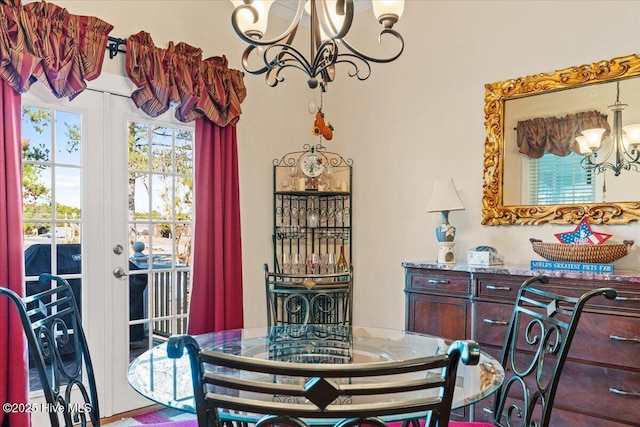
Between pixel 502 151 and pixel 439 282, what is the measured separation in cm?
100

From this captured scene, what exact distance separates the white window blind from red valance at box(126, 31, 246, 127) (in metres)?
2.12

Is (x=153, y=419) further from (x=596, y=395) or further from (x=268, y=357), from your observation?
(x=596, y=395)

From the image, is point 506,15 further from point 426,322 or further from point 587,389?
point 587,389

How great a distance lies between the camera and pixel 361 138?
3967mm

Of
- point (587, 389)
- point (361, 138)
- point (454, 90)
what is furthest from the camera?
point (361, 138)

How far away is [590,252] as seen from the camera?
247cm

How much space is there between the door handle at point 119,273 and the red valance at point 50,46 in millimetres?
1090

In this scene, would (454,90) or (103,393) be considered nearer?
(103,393)

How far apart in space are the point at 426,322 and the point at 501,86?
1.66 meters

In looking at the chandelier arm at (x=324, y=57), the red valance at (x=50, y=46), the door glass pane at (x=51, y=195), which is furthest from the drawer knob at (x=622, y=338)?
the red valance at (x=50, y=46)

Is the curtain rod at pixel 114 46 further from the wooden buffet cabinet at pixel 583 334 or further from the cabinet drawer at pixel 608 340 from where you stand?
the cabinet drawer at pixel 608 340

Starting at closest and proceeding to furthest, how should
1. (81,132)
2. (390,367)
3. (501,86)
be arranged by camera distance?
(390,367), (81,132), (501,86)

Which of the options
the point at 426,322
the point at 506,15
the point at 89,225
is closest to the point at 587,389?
the point at 426,322

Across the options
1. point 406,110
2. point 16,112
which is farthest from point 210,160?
point 406,110
